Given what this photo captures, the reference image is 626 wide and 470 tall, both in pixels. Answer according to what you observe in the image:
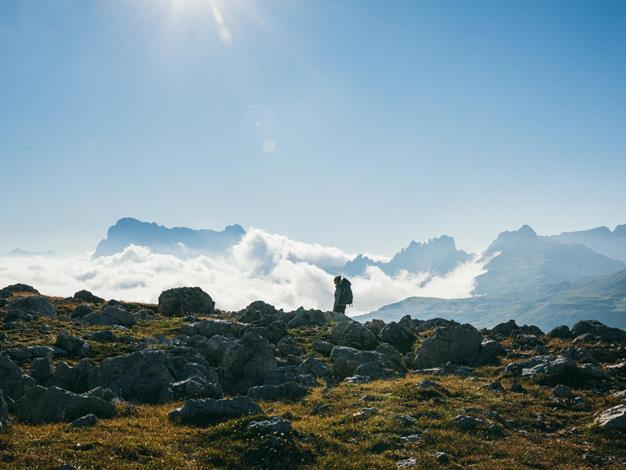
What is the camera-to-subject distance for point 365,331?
5306 cm

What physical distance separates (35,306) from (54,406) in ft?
138

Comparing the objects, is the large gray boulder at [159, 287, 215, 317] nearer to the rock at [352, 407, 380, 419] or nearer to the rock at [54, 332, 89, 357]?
the rock at [54, 332, 89, 357]

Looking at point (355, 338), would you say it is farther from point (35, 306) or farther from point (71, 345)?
point (35, 306)

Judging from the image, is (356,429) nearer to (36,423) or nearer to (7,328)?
(36,423)

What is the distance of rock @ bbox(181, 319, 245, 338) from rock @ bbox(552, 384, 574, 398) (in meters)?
30.2

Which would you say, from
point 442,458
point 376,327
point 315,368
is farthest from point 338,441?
point 376,327

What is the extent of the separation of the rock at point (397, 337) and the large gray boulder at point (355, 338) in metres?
2.34

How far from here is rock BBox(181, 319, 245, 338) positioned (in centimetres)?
4853

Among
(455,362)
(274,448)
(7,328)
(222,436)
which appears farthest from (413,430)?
(7,328)

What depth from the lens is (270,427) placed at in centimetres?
2084

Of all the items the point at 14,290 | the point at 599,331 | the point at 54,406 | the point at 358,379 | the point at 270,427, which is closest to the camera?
the point at 270,427

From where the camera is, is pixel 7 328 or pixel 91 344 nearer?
pixel 91 344

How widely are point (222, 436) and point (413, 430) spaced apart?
9967mm

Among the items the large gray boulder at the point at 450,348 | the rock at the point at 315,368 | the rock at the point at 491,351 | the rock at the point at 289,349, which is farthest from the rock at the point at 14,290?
the rock at the point at 491,351
